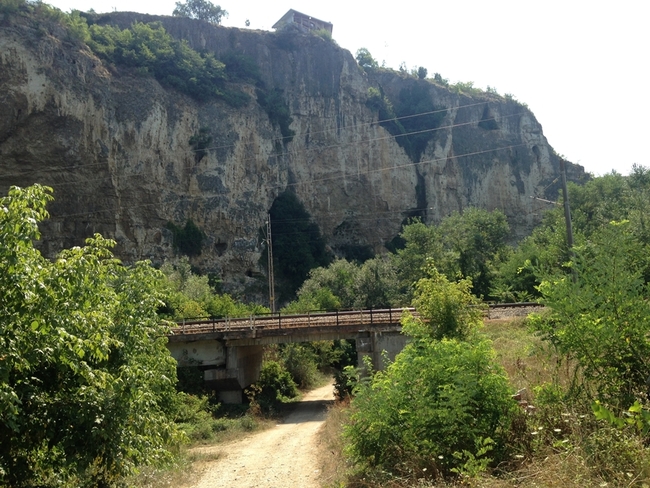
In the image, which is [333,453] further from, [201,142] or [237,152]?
[237,152]

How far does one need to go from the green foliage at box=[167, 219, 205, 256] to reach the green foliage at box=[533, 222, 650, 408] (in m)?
49.1

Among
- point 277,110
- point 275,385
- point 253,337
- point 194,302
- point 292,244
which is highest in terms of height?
point 277,110

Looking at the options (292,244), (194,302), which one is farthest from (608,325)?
(292,244)

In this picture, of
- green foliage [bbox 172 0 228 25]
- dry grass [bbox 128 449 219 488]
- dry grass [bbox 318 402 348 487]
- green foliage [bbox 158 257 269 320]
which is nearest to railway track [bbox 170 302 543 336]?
green foliage [bbox 158 257 269 320]

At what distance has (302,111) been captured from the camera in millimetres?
70375

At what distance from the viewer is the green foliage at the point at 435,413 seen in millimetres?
8609

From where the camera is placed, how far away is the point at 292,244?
6619cm

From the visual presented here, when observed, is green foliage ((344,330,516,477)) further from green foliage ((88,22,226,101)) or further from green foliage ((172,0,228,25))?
green foliage ((172,0,228,25))

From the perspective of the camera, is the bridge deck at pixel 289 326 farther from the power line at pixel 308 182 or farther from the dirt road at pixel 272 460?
the power line at pixel 308 182

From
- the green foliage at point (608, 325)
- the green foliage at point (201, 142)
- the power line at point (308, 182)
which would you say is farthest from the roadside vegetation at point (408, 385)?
the green foliage at point (201, 142)

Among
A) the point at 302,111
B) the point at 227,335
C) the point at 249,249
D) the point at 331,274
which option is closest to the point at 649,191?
the point at 331,274

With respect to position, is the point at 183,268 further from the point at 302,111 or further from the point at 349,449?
the point at 349,449

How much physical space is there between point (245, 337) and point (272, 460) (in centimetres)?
1036

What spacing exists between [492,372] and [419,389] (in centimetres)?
120
